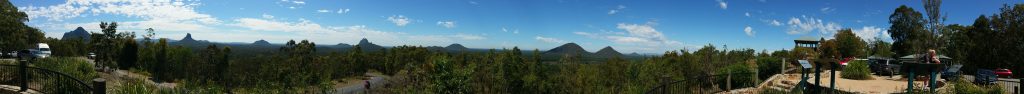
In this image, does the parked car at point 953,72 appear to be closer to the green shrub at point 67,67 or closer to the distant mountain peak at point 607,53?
the distant mountain peak at point 607,53

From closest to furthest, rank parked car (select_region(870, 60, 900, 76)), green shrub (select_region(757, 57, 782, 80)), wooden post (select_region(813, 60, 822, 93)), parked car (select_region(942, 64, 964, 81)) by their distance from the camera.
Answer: wooden post (select_region(813, 60, 822, 93)) → parked car (select_region(942, 64, 964, 81)) → parked car (select_region(870, 60, 900, 76)) → green shrub (select_region(757, 57, 782, 80))

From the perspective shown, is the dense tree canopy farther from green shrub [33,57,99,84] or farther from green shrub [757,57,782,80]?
green shrub [757,57,782,80]

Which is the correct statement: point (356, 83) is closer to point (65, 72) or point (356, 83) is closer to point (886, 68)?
point (65, 72)

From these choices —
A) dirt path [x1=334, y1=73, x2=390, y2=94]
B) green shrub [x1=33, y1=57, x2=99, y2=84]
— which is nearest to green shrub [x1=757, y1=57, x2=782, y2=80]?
dirt path [x1=334, y1=73, x2=390, y2=94]

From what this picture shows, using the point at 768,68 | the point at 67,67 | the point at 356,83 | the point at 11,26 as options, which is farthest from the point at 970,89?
the point at 11,26

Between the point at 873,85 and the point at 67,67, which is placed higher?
the point at 67,67

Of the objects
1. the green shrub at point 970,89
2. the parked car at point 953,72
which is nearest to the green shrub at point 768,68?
the parked car at point 953,72

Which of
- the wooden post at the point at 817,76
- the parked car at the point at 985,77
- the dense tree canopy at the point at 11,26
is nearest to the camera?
the wooden post at the point at 817,76

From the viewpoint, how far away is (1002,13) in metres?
23.7

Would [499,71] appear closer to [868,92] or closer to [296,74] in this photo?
[296,74]

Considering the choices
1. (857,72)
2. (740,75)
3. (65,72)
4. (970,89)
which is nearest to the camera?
(970,89)

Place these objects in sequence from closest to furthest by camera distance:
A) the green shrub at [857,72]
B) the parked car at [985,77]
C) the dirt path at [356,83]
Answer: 1. the parked car at [985,77]
2. the green shrub at [857,72]
3. the dirt path at [356,83]

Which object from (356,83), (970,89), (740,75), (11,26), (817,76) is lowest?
(356,83)

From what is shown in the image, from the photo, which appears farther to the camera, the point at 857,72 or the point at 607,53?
the point at 607,53
